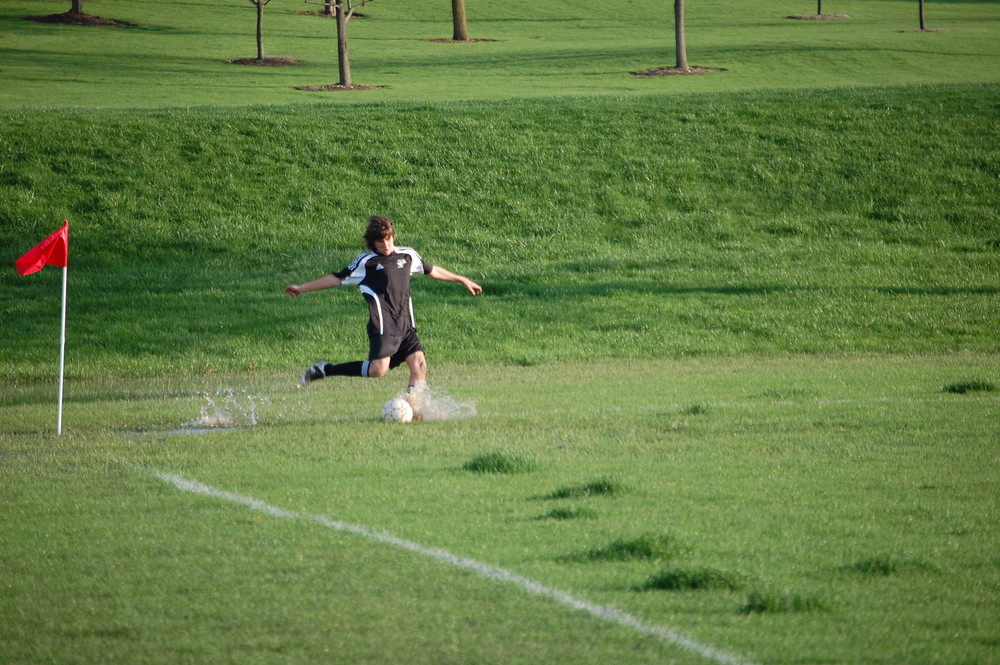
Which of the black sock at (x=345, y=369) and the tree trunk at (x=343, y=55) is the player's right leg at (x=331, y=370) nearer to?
the black sock at (x=345, y=369)

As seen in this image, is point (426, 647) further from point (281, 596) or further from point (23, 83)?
point (23, 83)

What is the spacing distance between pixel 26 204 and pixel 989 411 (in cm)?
2007

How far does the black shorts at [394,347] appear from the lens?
37.5 ft

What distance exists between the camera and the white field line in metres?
5.18

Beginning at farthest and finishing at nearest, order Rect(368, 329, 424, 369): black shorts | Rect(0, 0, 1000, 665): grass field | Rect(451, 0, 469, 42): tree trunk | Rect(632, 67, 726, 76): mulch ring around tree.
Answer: Rect(451, 0, 469, 42): tree trunk → Rect(632, 67, 726, 76): mulch ring around tree → Rect(368, 329, 424, 369): black shorts → Rect(0, 0, 1000, 665): grass field

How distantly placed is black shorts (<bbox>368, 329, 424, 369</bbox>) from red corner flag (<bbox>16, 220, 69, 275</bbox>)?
3.29 m

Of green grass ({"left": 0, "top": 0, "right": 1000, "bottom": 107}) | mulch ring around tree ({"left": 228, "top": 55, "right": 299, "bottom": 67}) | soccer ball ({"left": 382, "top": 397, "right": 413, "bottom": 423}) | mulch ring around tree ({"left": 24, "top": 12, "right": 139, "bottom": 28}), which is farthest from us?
mulch ring around tree ({"left": 24, "top": 12, "right": 139, "bottom": 28})

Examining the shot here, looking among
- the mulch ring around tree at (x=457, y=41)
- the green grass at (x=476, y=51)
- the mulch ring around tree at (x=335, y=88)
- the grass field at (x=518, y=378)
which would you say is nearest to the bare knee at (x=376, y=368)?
the grass field at (x=518, y=378)

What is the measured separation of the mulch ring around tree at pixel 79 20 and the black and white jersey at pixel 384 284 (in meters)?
61.4

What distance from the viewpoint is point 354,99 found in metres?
39.0

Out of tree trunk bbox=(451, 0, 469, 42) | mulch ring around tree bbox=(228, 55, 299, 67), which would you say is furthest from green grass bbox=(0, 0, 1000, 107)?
tree trunk bbox=(451, 0, 469, 42)

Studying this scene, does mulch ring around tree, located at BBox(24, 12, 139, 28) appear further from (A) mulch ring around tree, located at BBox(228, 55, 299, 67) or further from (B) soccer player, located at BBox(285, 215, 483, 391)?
(B) soccer player, located at BBox(285, 215, 483, 391)

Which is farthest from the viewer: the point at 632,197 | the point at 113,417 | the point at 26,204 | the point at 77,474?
the point at 632,197

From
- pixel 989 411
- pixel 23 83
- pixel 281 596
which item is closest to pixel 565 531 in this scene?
pixel 281 596
